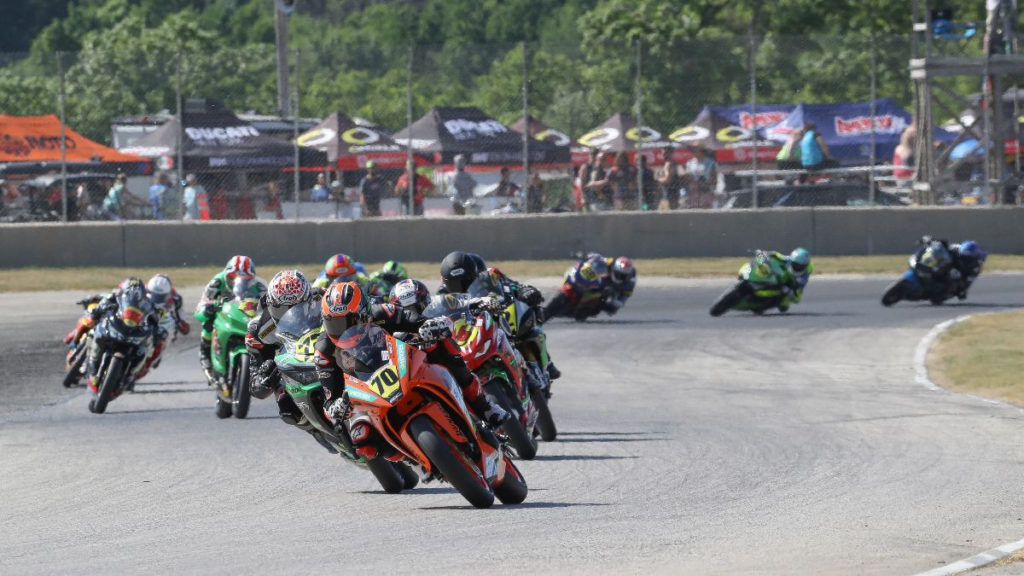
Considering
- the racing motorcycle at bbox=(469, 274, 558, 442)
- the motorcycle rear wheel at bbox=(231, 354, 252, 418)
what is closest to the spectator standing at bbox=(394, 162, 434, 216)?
the motorcycle rear wheel at bbox=(231, 354, 252, 418)

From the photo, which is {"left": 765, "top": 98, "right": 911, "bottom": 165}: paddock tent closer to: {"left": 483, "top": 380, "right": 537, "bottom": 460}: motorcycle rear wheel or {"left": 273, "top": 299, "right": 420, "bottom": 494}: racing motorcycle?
{"left": 483, "top": 380, "right": 537, "bottom": 460}: motorcycle rear wheel

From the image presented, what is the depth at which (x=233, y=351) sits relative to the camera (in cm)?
1391

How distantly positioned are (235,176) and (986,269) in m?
11.9

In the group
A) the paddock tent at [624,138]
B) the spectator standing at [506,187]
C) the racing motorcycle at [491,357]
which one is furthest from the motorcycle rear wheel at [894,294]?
the racing motorcycle at [491,357]

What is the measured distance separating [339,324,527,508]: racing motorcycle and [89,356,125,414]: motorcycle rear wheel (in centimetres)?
609

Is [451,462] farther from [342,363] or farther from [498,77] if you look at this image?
[498,77]

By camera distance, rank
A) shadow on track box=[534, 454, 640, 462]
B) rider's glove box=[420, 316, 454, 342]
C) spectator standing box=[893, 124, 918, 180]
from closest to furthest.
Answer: rider's glove box=[420, 316, 454, 342], shadow on track box=[534, 454, 640, 462], spectator standing box=[893, 124, 918, 180]

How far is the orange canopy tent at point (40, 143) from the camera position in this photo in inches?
1059

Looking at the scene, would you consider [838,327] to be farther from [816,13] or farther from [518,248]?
[816,13]

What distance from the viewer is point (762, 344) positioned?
765 inches

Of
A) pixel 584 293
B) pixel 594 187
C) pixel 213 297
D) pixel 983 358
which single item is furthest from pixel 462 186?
pixel 213 297

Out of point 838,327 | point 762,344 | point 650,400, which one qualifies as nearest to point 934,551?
point 650,400

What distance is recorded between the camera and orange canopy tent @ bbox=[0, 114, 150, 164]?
26.9 m

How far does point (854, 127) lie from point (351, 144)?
8.50 meters
